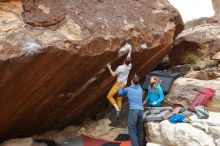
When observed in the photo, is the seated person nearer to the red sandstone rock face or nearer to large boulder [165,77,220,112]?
the red sandstone rock face

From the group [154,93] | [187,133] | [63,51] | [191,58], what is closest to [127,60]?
[154,93]

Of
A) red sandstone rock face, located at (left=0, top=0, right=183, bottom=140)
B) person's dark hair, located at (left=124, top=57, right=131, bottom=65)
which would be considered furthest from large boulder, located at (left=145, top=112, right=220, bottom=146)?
red sandstone rock face, located at (left=0, top=0, right=183, bottom=140)

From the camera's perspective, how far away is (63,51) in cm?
706

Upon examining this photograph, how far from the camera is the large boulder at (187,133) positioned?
7.58 m

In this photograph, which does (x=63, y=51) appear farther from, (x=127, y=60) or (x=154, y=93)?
(x=154, y=93)

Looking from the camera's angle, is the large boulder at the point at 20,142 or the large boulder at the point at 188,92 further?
the large boulder at the point at 188,92

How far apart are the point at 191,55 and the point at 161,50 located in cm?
440

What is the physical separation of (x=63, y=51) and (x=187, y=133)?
10.5 ft

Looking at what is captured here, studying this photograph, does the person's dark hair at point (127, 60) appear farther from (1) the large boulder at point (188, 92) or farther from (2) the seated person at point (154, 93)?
(1) the large boulder at point (188, 92)

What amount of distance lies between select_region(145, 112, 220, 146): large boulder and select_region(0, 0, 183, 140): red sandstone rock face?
6.70 feet

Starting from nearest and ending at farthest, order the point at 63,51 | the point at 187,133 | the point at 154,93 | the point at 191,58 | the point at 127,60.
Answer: the point at 63,51, the point at 187,133, the point at 127,60, the point at 154,93, the point at 191,58

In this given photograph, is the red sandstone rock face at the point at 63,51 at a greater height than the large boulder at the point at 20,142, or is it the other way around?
the red sandstone rock face at the point at 63,51

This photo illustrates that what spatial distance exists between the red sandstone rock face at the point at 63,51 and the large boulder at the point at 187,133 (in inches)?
80.4

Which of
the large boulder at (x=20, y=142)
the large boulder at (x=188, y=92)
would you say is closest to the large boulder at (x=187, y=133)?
the large boulder at (x=188, y=92)
